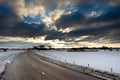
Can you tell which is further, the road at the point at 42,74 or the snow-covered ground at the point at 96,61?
the snow-covered ground at the point at 96,61

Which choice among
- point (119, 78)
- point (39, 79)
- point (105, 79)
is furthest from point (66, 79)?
point (119, 78)

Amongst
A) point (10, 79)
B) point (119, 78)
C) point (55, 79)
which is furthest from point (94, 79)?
point (10, 79)

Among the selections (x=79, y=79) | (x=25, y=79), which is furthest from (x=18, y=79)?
(x=79, y=79)

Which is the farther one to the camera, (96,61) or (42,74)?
(96,61)

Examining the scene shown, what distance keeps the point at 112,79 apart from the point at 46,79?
17.8 ft

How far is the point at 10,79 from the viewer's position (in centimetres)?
1602

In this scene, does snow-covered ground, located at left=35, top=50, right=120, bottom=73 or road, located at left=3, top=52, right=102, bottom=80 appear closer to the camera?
road, located at left=3, top=52, right=102, bottom=80

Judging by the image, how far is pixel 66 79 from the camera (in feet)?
52.4

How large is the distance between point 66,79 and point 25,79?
11.2 feet

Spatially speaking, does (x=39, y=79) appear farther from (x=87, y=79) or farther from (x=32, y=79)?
(x=87, y=79)

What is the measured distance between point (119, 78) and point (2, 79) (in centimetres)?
977

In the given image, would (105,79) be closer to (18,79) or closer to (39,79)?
(39,79)

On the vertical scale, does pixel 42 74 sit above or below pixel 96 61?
above

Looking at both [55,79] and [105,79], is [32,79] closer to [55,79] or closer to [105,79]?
[55,79]
